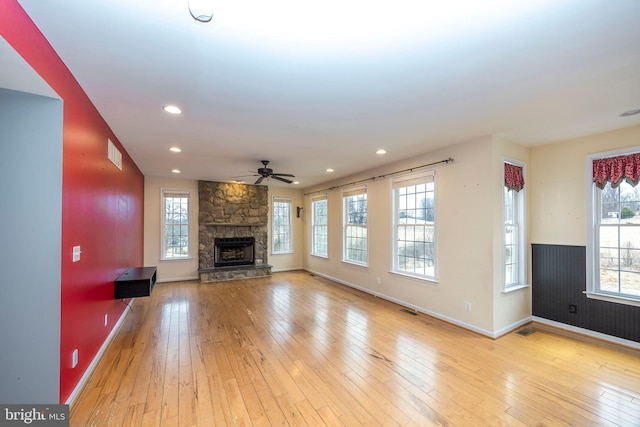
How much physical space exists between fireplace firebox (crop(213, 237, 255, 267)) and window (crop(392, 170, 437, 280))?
4267 mm

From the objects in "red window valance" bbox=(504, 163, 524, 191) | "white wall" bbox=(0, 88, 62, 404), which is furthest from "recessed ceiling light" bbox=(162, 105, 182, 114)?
"red window valance" bbox=(504, 163, 524, 191)

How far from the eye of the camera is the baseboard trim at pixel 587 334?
3121mm

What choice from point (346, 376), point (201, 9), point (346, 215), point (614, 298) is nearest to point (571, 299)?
point (614, 298)

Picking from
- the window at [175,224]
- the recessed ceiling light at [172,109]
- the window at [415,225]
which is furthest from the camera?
the window at [175,224]

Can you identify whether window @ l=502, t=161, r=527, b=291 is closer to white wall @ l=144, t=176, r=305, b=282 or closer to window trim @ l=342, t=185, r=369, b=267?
window trim @ l=342, t=185, r=369, b=267

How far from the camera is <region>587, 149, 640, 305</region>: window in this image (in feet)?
10.4

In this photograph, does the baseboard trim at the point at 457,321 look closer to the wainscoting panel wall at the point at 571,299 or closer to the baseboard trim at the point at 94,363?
the wainscoting panel wall at the point at 571,299

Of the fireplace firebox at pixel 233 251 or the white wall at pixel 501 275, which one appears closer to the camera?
the white wall at pixel 501 275

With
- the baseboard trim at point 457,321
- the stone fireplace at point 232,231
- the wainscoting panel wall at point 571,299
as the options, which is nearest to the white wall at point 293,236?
the stone fireplace at point 232,231

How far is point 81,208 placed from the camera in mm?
2334

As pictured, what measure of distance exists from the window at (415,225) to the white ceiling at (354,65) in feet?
3.88

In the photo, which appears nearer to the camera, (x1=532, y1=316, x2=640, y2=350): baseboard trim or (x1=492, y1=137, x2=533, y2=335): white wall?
(x1=532, y1=316, x2=640, y2=350): baseboard trim

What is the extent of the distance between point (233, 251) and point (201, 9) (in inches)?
263

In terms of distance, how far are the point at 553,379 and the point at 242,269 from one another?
6.27m
